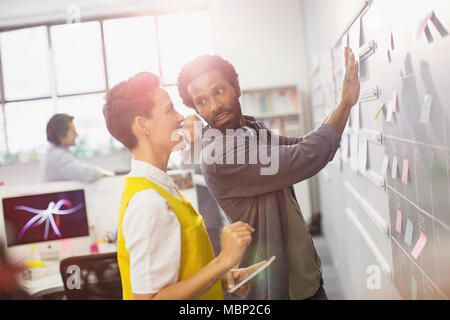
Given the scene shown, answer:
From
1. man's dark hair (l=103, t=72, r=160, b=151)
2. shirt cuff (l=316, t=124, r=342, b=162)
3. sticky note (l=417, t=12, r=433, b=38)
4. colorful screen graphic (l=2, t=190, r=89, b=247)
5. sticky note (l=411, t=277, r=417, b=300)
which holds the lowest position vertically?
sticky note (l=411, t=277, r=417, b=300)

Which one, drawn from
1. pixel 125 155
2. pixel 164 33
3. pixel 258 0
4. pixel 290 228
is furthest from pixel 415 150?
pixel 125 155

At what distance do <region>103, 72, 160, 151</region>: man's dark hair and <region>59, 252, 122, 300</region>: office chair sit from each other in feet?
3.45

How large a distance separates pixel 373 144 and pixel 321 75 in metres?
1.14

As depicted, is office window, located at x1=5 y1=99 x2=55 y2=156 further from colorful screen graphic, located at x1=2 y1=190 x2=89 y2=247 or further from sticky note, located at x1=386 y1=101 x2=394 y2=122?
sticky note, located at x1=386 y1=101 x2=394 y2=122

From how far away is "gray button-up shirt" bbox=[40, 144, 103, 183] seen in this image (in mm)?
2461

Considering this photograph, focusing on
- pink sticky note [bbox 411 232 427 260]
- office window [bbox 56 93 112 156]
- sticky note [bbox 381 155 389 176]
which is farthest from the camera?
office window [bbox 56 93 112 156]

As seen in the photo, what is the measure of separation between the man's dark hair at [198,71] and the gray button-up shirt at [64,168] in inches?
65.6

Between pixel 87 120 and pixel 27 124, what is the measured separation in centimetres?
92

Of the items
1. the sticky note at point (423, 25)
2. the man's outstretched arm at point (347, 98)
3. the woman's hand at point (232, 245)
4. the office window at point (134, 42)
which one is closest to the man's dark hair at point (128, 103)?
the woman's hand at point (232, 245)

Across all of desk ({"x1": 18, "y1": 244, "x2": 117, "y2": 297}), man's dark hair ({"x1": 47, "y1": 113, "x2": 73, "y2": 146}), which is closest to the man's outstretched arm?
desk ({"x1": 18, "y1": 244, "x2": 117, "y2": 297})

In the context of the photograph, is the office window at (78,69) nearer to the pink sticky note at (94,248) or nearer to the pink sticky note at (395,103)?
the pink sticky note at (94,248)

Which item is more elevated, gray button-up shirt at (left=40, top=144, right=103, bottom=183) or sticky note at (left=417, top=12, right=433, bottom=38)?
sticky note at (left=417, top=12, right=433, bottom=38)

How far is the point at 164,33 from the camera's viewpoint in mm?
1989

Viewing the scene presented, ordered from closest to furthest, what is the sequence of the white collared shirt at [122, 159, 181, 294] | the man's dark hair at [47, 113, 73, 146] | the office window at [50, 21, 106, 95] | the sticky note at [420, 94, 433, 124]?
the white collared shirt at [122, 159, 181, 294]
the sticky note at [420, 94, 433, 124]
the man's dark hair at [47, 113, 73, 146]
the office window at [50, 21, 106, 95]
